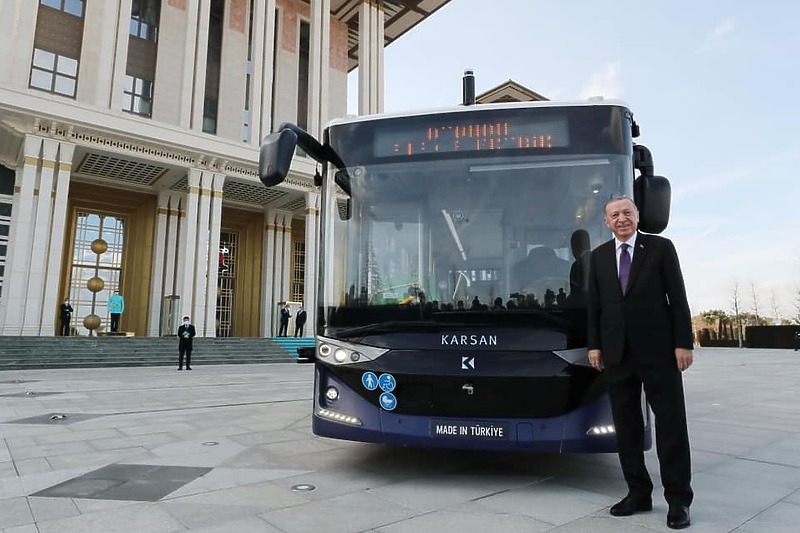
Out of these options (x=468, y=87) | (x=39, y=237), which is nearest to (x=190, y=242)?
(x=39, y=237)

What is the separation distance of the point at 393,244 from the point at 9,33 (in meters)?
25.9

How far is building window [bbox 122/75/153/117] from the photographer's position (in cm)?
2566

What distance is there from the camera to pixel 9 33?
2191 cm

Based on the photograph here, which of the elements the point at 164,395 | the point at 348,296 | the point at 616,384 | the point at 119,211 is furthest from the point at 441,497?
the point at 119,211

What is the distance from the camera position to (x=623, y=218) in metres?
3.30

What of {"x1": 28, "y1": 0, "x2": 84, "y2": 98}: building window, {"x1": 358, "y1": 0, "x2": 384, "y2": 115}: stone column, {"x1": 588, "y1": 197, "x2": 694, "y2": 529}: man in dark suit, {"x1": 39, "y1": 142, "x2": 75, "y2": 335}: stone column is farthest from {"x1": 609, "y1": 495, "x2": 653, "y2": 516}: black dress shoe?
{"x1": 358, "y1": 0, "x2": 384, "y2": 115}: stone column

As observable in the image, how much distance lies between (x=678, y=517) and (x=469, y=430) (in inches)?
52.4

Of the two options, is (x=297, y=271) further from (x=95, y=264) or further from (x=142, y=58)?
(x=142, y=58)

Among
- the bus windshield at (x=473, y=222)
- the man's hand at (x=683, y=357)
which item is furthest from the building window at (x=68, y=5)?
the man's hand at (x=683, y=357)

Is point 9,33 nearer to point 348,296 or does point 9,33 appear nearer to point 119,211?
point 119,211

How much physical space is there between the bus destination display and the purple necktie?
1.15 meters

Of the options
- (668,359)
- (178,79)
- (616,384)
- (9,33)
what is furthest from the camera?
(178,79)

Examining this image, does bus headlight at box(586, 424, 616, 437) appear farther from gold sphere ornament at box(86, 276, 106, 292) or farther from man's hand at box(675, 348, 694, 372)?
gold sphere ornament at box(86, 276, 106, 292)

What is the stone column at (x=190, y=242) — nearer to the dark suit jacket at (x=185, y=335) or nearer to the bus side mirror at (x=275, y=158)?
the dark suit jacket at (x=185, y=335)
